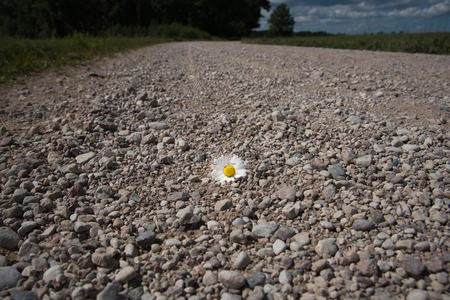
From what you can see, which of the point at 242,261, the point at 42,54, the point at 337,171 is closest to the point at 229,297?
the point at 242,261

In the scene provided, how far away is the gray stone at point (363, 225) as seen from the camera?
178 cm

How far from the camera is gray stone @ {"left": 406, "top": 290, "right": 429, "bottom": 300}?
1.35 metres

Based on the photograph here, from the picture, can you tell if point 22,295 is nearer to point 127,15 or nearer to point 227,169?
point 227,169

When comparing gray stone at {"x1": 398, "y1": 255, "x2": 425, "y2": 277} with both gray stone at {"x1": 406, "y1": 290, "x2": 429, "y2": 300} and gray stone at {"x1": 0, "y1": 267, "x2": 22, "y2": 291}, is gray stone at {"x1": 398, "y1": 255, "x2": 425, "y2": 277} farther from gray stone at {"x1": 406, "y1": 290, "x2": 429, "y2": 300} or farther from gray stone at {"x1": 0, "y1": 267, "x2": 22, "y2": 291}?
gray stone at {"x1": 0, "y1": 267, "x2": 22, "y2": 291}

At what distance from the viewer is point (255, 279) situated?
5.08 ft

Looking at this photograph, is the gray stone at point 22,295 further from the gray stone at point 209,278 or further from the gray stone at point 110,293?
the gray stone at point 209,278

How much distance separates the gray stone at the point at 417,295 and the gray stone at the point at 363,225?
0.44m

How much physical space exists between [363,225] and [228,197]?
0.94 meters

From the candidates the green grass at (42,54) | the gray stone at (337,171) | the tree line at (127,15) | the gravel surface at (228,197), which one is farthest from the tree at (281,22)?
the gray stone at (337,171)

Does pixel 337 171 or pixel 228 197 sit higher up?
pixel 337 171

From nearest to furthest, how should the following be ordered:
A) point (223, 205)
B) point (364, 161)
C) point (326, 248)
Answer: point (326, 248), point (223, 205), point (364, 161)

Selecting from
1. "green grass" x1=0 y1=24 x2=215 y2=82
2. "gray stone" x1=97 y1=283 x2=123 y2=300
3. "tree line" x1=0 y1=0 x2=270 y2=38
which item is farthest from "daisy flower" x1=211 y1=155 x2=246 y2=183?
"tree line" x1=0 y1=0 x2=270 y2=38

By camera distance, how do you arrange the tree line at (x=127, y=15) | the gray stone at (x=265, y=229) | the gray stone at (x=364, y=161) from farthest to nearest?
1. the tree line at (x=127, y=15)
2. the gray stone at (x=364, y=161)
3. the gray stone at (x=265, y=229)

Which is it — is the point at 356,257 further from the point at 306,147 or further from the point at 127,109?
the point at 127,109
